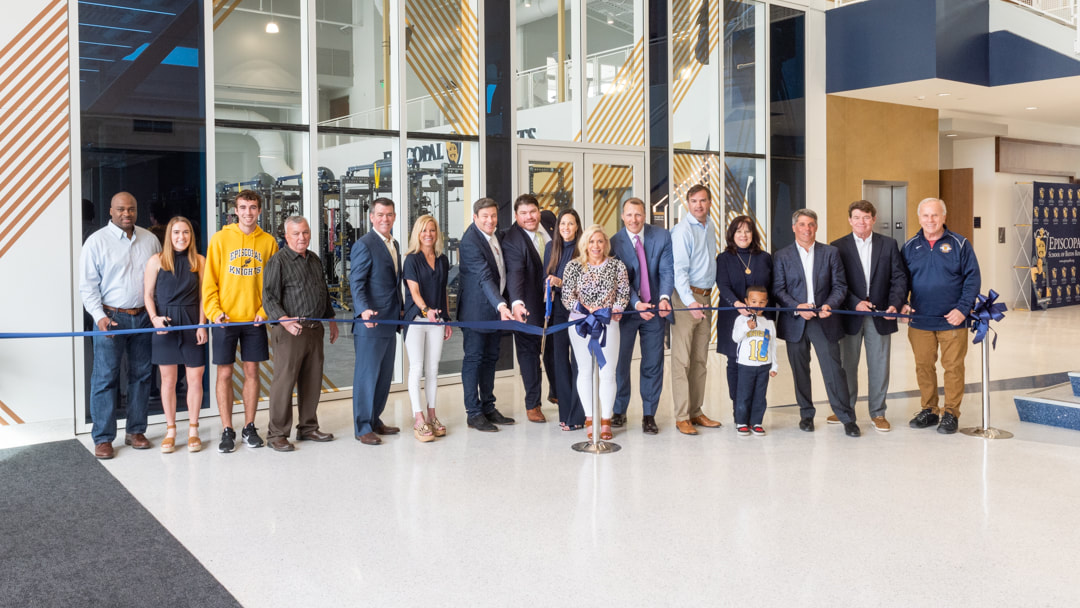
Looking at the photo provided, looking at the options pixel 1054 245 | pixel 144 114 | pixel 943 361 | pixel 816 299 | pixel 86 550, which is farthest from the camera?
pixel 1054 245

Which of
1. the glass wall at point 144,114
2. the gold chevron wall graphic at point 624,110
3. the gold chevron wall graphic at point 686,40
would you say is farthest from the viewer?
the gold chevron wall graphic at point 686,40

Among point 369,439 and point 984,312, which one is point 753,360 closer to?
point 984,312

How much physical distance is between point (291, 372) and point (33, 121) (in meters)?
2.48

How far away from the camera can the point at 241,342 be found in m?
5.77

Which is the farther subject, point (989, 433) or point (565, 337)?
point (565, 337)

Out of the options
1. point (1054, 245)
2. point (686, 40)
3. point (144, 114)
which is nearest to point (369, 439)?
point (144, 114)

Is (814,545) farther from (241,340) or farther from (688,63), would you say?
(688,63)

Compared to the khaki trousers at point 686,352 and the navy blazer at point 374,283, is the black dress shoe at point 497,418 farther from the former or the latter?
the khaki trousers at point 686,352

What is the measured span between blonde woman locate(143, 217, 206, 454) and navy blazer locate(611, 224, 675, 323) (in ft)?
8.92

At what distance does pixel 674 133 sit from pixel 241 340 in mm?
5632

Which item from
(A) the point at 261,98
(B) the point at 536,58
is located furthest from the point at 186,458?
(B) the point at 536,58

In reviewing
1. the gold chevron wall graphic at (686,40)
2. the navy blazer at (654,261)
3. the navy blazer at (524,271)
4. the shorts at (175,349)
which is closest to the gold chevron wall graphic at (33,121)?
the shorts at (175,349)

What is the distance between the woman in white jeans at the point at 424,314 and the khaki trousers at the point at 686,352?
60.6 inches

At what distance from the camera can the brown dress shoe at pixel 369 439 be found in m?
5.85
